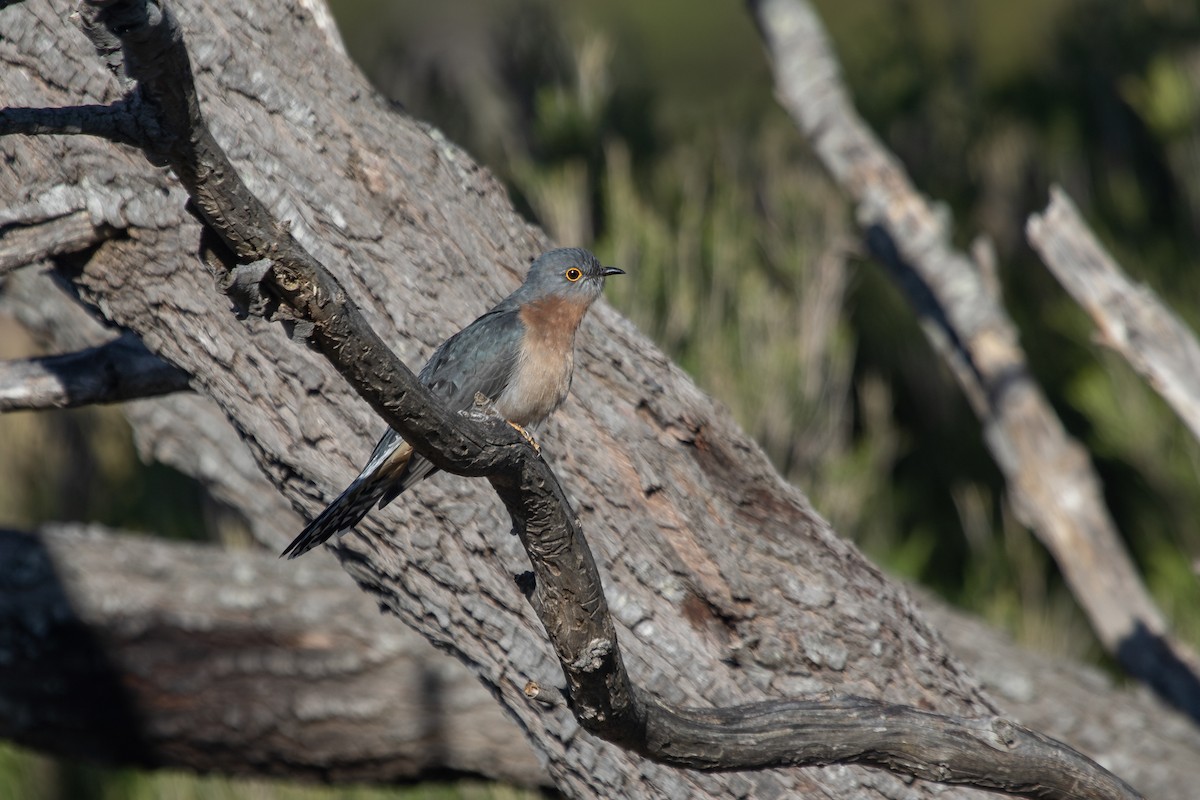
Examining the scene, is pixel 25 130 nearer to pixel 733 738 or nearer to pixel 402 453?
pixel 402 453

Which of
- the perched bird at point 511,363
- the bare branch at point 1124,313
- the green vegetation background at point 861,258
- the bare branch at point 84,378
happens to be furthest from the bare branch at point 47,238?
the bare branch at point 1124,313

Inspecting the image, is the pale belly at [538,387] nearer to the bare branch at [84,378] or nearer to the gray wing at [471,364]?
the gray wing at [471,364]

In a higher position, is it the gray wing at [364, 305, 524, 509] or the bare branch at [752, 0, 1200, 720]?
the bare branch at [752, 0, 1200, 720]

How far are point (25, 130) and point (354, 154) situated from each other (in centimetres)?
127

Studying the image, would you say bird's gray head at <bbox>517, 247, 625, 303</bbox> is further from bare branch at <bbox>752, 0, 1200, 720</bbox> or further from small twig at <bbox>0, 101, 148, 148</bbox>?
bare branch at <bbox>752, 0, 1200, 720</bbox>

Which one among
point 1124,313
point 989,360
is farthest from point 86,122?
point 989,360

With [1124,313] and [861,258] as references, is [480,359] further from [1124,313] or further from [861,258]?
[861,258]

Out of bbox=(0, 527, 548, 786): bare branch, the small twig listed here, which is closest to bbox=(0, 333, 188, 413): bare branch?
bbox=(0, 527, 548, 786): bare branch

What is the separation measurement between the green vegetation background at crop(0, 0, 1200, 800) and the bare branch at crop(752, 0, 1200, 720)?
0.52 meters

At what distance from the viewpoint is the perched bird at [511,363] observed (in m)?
2.61

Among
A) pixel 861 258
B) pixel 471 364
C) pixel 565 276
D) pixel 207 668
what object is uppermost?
pixel 861 258

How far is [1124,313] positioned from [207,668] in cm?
342

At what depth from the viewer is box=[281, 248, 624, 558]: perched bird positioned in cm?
261

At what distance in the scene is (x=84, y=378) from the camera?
3.12 meters
